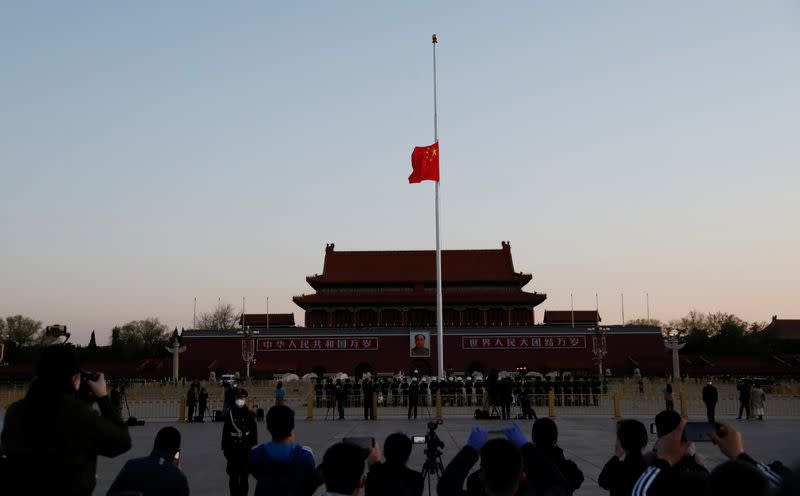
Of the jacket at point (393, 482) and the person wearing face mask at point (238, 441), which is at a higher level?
the jacket at point (393, 482)

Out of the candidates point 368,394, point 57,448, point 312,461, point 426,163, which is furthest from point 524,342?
point 57,448

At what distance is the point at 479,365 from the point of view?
1993 inches

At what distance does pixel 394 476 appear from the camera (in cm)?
407

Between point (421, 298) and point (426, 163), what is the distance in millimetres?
25016

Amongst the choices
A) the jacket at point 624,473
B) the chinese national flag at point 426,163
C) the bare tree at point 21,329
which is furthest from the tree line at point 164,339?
the jacket at point 624,473

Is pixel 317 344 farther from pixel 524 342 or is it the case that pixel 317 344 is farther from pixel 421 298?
pixel 524 342

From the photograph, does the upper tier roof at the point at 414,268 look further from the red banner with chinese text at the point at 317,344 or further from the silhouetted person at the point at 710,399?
the silhouetted person at the point at 710,399

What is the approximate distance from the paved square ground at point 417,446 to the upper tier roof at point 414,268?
3378 centimetres

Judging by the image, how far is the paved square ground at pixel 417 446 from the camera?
10820 millimetres

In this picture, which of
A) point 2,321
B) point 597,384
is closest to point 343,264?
point 597,384

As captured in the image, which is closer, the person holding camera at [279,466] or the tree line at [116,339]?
the person holding camera at [279,466]

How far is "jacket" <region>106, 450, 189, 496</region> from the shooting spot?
4.09 metres

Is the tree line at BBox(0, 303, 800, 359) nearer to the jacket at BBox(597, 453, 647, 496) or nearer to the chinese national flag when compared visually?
the chinese national flag

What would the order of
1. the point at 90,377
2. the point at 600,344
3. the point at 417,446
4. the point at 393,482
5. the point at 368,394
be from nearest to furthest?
the point at 90,377 < the point at 393,482 < the point at 417,446 < the point at 368,394 < the point at 600,344
